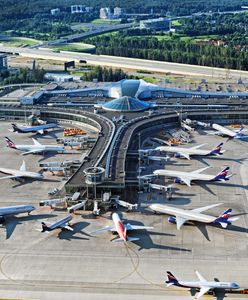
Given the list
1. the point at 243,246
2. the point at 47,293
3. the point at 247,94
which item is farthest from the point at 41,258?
the point at 247,94

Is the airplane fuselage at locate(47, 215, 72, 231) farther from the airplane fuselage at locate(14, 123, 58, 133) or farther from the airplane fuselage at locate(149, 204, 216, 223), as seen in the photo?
the airplane fuselage at locate(14, 123, 58, 133)

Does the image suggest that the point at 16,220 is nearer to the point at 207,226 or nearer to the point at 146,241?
the point at 146,241

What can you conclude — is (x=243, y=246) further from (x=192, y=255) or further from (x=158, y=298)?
(x=158, y=298)

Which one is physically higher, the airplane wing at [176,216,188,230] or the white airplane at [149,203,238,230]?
the white airplane at [149,203,238,230]

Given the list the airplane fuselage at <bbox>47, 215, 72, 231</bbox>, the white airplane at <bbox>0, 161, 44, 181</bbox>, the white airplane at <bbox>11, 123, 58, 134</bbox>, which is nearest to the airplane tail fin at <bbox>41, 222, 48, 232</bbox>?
the airplane fuselage at <bbox>47, 215, 72, 231</bbox>

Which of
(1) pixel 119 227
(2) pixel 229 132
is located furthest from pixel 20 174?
(2) pixel 229 132

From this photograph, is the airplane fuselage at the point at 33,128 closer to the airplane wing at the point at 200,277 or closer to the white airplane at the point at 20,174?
the white airplane at the point at 20,174
